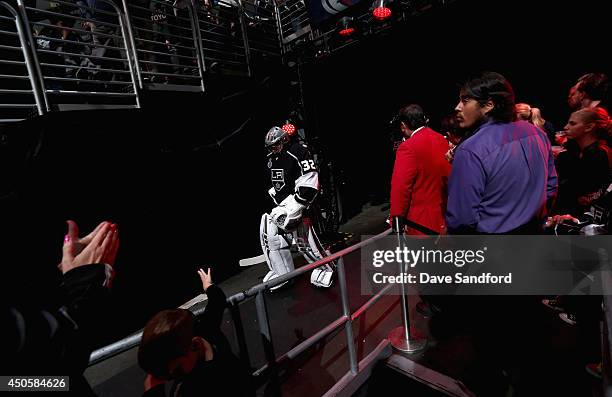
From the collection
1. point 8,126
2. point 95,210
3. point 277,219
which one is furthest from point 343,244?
point 8,126

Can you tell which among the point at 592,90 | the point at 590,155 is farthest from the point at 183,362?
the point at 592,90

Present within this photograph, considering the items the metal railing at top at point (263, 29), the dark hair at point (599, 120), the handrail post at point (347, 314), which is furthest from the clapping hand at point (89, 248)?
the metal railing at top at point (263, 29)

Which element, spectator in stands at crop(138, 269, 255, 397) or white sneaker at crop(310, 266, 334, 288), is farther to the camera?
white sneaker at crop(310, 266, 334, 288)

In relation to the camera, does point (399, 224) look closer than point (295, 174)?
Yes

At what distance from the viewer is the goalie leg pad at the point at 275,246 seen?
14.5 ft

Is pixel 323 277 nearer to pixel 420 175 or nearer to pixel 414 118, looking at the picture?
pixel 420 175

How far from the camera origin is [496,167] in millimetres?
1791

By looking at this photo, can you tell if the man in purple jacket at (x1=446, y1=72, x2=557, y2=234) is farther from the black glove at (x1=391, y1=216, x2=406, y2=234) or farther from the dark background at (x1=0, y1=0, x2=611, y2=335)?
the dark background at (x1=0, y1=0, x2=611, y2=335)

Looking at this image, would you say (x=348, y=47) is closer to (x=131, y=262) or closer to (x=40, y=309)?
(x=131, y=262)

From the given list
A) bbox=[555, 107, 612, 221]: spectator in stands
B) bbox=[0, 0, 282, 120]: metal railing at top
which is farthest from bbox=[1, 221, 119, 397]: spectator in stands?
bbox=[555, 107, 612, 221]: spectator in stands

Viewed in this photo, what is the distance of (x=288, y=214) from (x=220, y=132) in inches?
111

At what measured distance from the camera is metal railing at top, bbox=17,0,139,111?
342 centimetres

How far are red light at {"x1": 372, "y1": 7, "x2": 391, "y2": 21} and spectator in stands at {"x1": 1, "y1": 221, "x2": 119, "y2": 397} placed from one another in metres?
5.58

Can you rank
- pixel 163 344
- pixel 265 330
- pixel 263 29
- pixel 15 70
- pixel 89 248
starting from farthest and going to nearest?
pixel 263 29, pixel 15 70, pixel 265 330, pixel 163 344, pixel 89 248
